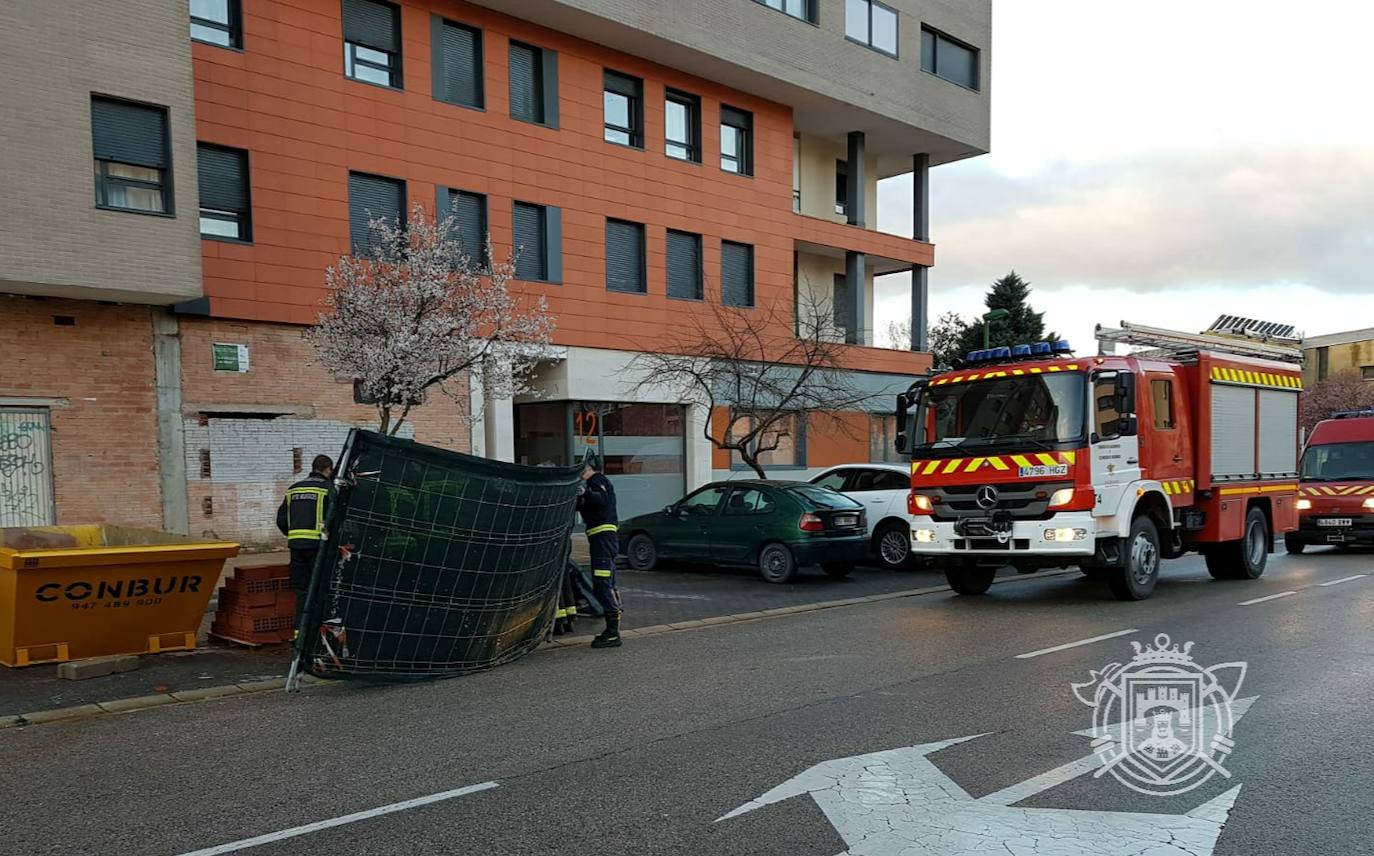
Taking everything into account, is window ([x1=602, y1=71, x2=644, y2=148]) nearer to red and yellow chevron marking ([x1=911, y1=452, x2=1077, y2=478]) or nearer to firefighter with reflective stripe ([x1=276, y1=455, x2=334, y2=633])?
red and yellow chevron marking ([x1=911, y1=452, x2=1077, y2=478])

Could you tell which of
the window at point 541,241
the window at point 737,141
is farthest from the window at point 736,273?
the window at point 541,241

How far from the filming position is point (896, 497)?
1538 centimetres

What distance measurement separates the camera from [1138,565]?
38.5 ft

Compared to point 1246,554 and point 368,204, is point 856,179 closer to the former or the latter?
point 368,204

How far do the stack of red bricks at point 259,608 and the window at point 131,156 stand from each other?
25.0 ft

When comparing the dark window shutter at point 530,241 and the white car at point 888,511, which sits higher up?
the dark window shutter at point 530,241

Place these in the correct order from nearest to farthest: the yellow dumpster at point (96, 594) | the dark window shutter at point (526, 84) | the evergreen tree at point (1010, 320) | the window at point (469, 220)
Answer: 1. the yellow dumpster at point (96, 594)
2. the window at point (469, 220)
3. the dark window shutter at point (526, 84)
4. the evergreen tree at point (1010, 320)

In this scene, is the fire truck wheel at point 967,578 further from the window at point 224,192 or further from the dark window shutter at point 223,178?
the dark window shutter at point 223,178

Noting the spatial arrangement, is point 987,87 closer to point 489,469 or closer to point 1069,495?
point 1069,495

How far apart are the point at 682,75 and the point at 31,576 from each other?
62.7ft

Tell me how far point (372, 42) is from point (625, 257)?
6829mm

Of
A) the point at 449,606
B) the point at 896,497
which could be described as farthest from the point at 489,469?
the point at 896,497

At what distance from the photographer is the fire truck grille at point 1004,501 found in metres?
11.0

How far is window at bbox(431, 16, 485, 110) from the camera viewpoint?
1944cm
